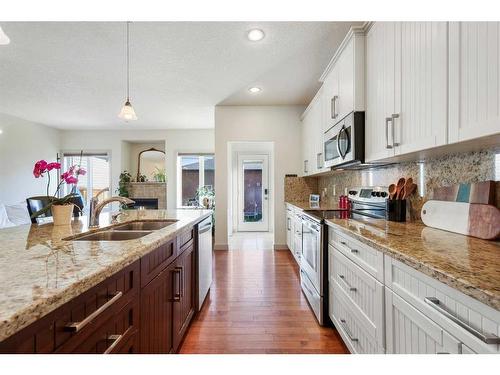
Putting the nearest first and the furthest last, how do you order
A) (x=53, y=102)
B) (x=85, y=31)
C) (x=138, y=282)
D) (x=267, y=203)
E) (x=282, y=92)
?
(x=138, y=282), (x=85, y=31), (x=282, y=92), (x=53, y=102), (x=267, y=203)

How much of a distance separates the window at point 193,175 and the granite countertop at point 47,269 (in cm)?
521

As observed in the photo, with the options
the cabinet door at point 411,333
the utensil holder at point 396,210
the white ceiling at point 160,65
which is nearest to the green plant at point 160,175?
the white ceiling at point 160,65

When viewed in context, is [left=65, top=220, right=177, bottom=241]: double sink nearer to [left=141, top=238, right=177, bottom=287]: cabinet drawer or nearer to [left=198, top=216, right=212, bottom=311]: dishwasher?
[left=141, top=238, right=177, bottom=287]: cabinet drawer

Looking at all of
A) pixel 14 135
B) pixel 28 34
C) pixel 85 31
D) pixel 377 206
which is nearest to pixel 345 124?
pixel 377 206

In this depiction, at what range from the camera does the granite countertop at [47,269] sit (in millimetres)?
523

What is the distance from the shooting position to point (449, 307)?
2.51 ft

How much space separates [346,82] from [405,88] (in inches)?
30.2

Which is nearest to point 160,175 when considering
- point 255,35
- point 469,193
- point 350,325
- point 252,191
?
point 252,191

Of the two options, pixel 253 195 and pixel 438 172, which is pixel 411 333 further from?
pixel 253 195

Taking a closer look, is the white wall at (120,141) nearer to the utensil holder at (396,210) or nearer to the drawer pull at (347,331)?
the utensil holder at (396,210)
